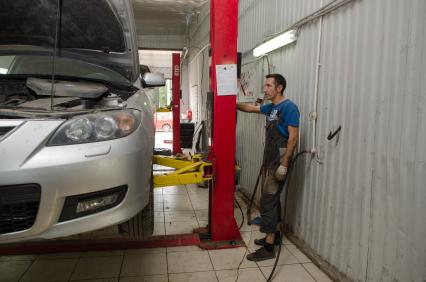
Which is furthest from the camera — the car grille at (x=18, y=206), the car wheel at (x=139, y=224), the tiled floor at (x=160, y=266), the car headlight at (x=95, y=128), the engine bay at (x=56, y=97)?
the tiled floor at (x=160, y=266)

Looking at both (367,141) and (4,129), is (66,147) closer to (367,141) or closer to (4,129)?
(4,129)

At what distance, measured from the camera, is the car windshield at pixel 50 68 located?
2199 millimetres

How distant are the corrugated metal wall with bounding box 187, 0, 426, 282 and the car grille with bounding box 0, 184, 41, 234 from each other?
1.90 meters

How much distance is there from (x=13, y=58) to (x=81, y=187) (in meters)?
1.44

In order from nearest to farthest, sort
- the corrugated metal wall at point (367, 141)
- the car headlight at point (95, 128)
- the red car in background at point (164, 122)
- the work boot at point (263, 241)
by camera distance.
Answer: the car headlight at point (95, 128) → the corrugated metal wall at point (367, 141) → the work boot at point (263, 241) → the red car in background at point (164, 122)

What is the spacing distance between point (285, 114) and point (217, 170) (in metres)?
0.79

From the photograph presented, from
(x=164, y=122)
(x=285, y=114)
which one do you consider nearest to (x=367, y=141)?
(x=285, y=114)

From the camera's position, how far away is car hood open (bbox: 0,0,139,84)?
7.84 ft

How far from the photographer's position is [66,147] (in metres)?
1.46

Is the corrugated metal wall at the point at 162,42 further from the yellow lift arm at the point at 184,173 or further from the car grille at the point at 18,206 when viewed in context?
the car grille at the point at 18,206

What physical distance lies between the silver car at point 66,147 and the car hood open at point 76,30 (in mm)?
16

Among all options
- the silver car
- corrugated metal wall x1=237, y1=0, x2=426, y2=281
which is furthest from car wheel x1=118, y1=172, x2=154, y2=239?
corrugated metal wall x1=237, y1=0, x2=426, y2=281

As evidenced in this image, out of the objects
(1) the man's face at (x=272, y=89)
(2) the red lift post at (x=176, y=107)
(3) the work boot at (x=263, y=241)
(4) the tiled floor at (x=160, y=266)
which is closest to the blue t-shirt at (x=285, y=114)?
(1) the man's face at (x=272, y=89)

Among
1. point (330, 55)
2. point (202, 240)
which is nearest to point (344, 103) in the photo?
point (330, 55)
